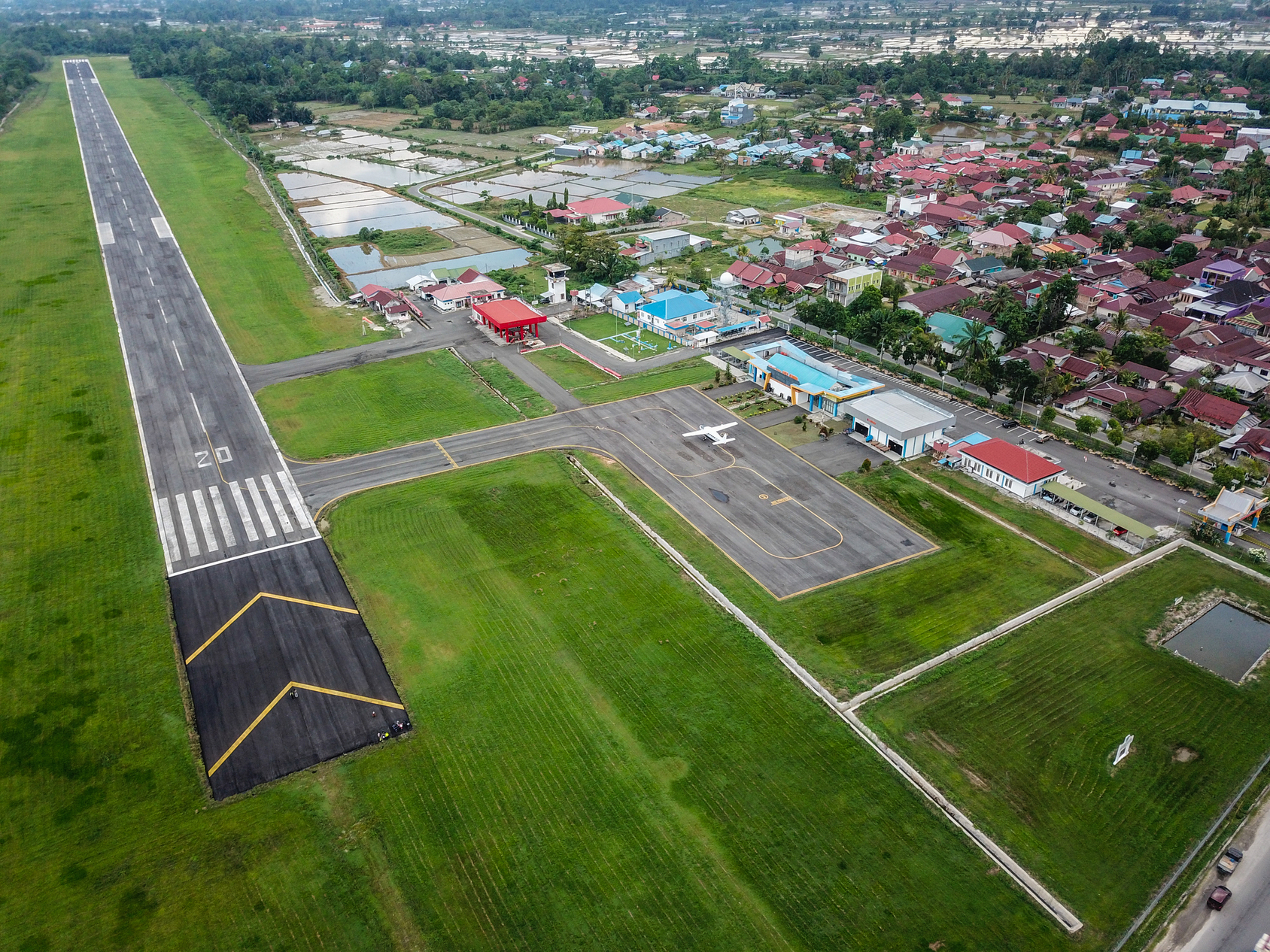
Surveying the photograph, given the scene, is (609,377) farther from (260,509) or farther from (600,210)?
(600,210)

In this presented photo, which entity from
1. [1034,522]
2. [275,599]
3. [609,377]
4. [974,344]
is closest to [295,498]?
[275,599]

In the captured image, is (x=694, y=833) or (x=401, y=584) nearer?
(x=694, y=833)

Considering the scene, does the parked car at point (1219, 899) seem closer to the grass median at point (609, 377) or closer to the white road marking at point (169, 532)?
the grass median at point (609, 377)

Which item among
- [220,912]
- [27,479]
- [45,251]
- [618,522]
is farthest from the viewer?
[45,251]

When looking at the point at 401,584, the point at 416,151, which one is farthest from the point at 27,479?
the point at 416,151

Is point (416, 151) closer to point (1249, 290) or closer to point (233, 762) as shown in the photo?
point (1249, 290)

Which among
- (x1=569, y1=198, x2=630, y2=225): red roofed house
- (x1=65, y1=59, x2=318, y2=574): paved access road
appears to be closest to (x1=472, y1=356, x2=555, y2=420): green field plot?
(x1=65, y1=59, x2=318, y2=574): paved access road

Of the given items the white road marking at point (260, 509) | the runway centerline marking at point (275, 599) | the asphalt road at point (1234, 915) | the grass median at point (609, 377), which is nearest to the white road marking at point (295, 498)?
the white road marking at point (260, 509)

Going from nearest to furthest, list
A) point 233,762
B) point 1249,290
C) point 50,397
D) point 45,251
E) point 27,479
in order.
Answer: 1. point 233,762
2. point 27,479
3. point 50,397
4. point 1249,290
5. point 45,251
